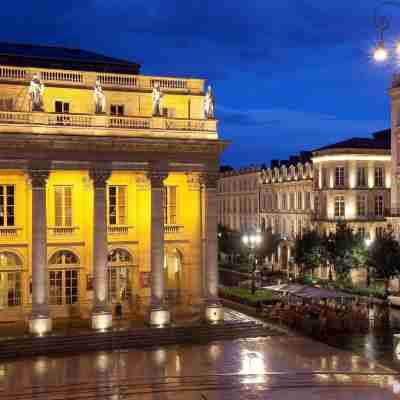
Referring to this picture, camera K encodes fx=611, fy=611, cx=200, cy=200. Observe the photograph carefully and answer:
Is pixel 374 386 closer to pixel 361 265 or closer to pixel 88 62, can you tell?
pixel 88 62

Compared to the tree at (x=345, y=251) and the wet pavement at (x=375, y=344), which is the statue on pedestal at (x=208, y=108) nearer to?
the wet pavement at (x=375, y=344)

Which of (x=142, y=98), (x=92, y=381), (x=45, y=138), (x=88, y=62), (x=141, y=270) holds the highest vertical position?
(x=88, y=62)

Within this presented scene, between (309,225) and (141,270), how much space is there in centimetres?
3439

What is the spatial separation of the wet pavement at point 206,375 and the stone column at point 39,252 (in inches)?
A: 136

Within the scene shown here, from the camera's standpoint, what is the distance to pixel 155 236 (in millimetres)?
36562

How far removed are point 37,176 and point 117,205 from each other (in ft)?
21.9

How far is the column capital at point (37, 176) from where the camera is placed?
1337 inches

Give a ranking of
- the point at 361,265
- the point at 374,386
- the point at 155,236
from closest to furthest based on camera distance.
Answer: the point at 374,386 < the point at 155,236 < the point at 361,265

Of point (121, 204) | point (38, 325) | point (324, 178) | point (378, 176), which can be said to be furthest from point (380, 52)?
point (378, 176)

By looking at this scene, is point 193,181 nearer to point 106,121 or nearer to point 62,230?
point 106,121

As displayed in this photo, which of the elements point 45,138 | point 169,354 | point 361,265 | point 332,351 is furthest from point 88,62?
point 361,265

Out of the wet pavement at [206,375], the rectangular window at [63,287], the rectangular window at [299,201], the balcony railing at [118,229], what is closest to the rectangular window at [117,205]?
the balcony railing at [118,229]

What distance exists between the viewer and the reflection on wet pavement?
25.0 meters

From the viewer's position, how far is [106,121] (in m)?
35.8
